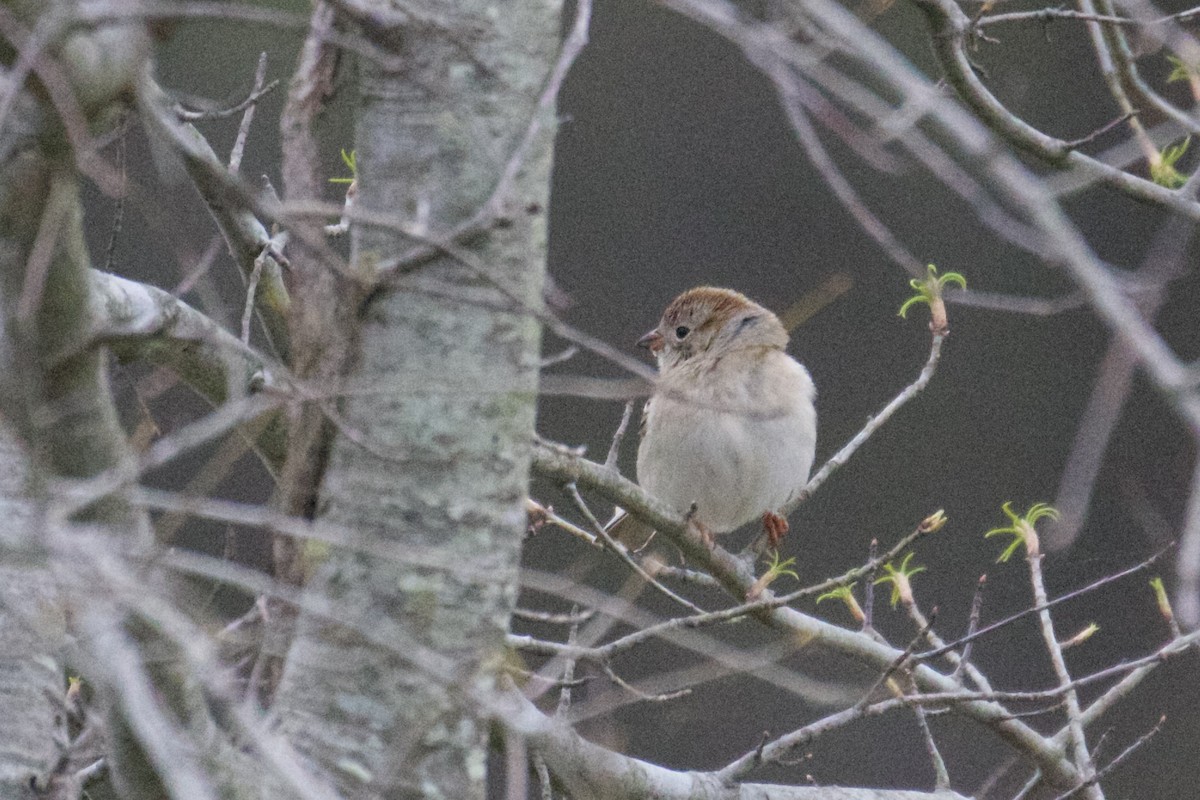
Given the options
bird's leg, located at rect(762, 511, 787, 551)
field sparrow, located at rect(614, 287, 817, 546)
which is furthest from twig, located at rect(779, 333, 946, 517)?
field sparrow, located at rect(614, 287, 817, 546)

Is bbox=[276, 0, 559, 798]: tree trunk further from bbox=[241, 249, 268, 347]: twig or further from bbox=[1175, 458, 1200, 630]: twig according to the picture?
bbox=[1175, 458, 1200, 630]: twig

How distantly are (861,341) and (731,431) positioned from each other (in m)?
2.88

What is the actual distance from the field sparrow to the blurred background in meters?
2.01

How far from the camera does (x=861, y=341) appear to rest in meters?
7.91

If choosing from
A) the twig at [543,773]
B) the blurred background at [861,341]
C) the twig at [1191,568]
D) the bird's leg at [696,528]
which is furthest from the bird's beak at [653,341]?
the twig at [1191,568]

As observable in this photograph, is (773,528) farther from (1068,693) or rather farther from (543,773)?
(543,773)

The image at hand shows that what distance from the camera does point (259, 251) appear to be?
3297 mm

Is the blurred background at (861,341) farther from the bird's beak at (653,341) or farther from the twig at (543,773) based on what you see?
the twig at (543,773)

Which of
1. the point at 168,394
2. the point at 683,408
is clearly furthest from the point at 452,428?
the point at 168,394

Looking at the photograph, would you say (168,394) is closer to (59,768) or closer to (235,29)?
(235,29)

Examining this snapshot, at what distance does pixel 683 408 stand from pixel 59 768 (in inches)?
126

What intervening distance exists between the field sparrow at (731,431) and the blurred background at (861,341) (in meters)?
2.01

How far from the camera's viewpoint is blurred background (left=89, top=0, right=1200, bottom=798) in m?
7.57

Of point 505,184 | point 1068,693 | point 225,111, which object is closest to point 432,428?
point 505,184
